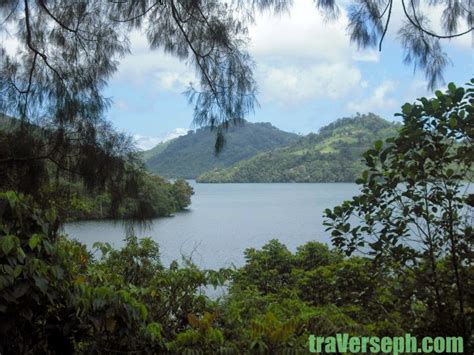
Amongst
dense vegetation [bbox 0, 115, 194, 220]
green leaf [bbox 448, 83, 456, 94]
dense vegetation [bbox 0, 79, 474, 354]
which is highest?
green leaf [bbox 448, 83, 456, 94]

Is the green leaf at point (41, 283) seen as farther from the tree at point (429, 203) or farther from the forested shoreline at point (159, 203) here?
the tree at point (429, 203)

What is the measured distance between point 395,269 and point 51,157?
179 centimetres

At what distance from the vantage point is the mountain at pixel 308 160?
1252cm

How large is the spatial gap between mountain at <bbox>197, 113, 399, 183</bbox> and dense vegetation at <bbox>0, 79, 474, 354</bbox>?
9.35 metres

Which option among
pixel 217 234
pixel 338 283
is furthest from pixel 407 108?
pixel 217 234

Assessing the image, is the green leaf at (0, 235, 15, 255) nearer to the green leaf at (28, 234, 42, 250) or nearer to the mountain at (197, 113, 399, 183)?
the green leaf at (28, 234, 42, 250)

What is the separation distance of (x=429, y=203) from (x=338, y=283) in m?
0.57

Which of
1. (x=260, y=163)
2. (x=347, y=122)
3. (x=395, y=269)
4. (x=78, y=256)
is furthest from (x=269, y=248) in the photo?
(x=260, y=163)

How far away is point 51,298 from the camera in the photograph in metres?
1.62

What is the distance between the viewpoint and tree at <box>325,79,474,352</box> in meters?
2.04

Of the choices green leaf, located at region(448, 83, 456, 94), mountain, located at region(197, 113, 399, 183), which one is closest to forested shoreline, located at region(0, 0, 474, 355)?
green leaf, located at region(448, 83, 456, 94)

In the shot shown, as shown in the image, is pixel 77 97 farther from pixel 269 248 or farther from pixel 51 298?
pixel 269 248

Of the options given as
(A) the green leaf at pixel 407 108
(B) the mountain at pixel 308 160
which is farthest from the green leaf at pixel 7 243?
(B) the mountain at pixel 308 160

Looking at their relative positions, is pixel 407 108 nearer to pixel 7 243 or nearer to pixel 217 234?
pixel 7 243
